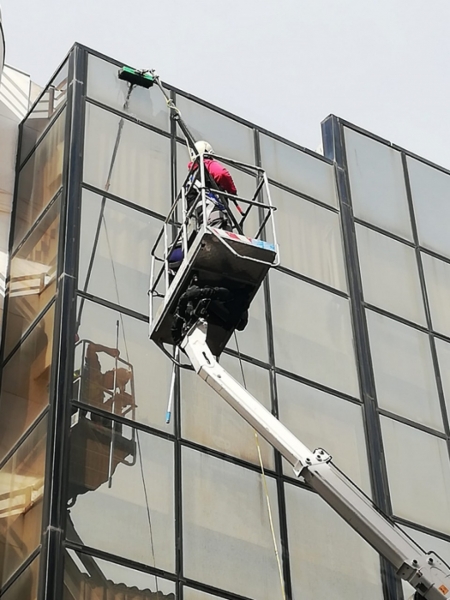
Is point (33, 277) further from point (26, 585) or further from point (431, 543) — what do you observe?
point (431, 543)

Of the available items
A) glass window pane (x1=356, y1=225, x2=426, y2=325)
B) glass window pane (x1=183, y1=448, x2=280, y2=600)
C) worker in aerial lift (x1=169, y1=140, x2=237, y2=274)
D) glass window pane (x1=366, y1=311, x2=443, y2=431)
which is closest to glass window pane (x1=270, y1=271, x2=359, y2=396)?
glass window pane (x1=366, y1=311, x2=443, y2=431)

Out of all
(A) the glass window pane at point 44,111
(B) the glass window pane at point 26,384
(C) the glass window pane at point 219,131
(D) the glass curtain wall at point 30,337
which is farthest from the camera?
(C) the glass window pane at point 219,131

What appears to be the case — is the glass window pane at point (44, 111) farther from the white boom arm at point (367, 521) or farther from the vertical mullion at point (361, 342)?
the white boom arm at point (367, 521)

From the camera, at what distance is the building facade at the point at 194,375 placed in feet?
50.4

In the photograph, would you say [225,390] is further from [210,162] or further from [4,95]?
[4,95]

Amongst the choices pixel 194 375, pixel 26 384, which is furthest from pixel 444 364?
pixel 26 384

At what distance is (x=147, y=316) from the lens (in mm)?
17531

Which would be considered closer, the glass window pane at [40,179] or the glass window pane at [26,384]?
the glass window pane at [26,384]

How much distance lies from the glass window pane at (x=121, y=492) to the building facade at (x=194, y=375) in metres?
0.03

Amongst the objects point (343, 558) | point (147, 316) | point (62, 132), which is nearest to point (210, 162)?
point (147, 316)

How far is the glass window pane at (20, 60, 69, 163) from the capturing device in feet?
66.0

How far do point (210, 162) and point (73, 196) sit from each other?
377 centimetres

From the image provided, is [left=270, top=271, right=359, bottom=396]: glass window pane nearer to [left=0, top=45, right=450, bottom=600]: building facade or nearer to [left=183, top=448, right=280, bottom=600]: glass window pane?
[left=0, top=45, right=450, bottom=600]: building facade

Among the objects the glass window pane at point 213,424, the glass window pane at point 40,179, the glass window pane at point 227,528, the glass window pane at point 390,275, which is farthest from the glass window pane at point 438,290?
the glass window pane at point 40,179
